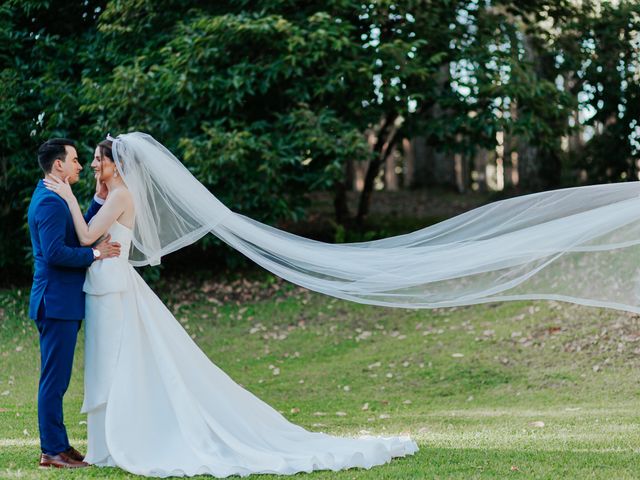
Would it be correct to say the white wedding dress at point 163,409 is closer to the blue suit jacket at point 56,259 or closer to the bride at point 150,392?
the bride at point 150,392

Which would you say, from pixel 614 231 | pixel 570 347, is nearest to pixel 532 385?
pixel 570 347

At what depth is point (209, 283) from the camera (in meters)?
15.4

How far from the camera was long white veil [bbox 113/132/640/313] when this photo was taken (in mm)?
6652

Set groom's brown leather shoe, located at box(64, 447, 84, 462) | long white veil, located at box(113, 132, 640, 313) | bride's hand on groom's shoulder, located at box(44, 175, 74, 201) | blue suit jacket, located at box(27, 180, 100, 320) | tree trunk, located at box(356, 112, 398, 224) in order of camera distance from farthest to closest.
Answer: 1. tree trunk, located at box(356, 112, 398, 224)
2. long white veil, located at box(113, 132, 640, 313)
3. groom's brown leather shoe, located at box(64, 447, 84, 462)
4. bride's hand on groom's shoulder, located at box(44, 175, 74, 201)
5. blue suit jacket, located at box(27, 180, 100, 320)

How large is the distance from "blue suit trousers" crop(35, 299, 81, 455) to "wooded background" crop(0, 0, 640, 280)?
6.68 metres

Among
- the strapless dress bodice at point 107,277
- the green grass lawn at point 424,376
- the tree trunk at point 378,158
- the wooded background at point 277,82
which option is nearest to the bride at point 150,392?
the strapless dress bodice at point 107,277

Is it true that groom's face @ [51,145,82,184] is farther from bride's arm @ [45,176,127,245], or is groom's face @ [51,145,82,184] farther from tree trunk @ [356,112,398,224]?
tree trunk @ [356,112,398,224]

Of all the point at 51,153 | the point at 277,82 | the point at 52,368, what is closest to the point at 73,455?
the point at 52,368

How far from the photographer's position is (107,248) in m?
6.49

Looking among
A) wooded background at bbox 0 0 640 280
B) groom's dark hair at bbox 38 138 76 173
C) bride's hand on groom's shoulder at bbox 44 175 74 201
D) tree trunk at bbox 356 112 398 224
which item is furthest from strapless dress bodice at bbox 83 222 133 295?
tree trunk at bbox 356 112 398 224

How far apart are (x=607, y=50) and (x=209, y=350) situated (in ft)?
29.5

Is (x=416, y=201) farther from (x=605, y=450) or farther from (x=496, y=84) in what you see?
(x=605, y=450)

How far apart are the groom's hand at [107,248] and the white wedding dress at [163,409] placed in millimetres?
51

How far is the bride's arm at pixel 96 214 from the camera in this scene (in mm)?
6301
